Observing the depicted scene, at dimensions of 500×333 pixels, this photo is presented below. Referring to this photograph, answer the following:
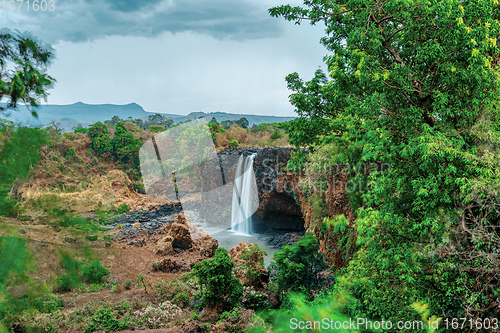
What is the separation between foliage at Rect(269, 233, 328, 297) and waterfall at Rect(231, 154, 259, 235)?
1036 centimetres

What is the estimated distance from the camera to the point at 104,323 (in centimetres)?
644

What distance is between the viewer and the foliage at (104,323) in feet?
20.8

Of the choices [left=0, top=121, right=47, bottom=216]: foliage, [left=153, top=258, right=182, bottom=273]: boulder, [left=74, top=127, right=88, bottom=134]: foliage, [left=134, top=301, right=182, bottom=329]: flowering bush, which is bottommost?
[left=153, top=258, right=182, bottom=273]: boulder

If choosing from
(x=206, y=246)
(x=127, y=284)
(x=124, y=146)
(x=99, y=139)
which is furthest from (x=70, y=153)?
(x=127, y=284)

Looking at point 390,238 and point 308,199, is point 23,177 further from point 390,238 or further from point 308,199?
point 308,199

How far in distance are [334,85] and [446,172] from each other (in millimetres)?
3472

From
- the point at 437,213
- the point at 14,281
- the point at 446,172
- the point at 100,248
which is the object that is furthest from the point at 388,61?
the point at 14,281

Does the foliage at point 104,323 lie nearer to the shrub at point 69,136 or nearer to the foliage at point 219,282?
the foliage at point 219,282

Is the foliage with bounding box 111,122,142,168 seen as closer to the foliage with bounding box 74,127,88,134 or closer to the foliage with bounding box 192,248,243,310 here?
the foliage with bounding box 74,127,88,134

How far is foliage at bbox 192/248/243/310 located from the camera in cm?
649

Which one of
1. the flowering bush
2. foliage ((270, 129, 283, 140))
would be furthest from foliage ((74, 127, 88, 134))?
the flowering bush

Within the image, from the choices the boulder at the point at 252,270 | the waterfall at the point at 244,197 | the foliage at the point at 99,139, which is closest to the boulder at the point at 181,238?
the boulder at the point at 252,270

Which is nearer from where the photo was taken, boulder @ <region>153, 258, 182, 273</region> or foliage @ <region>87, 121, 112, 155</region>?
boulder @ <region>153, 258, 182, 273</region>

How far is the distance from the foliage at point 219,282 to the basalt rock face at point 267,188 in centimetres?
785
